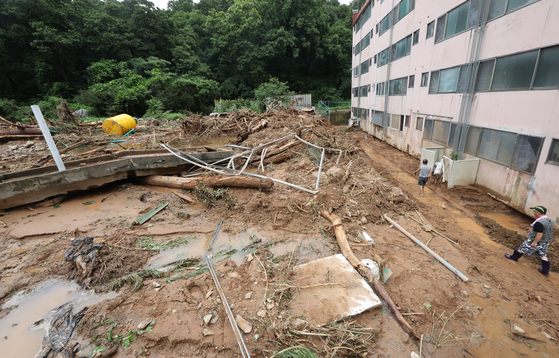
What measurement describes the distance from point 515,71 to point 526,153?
2619 millimetres

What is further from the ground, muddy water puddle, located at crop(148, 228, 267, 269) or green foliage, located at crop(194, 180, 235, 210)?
green foliage, located at crop(194, 180, 235, 210)

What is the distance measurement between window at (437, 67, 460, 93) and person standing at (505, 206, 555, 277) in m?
7.15

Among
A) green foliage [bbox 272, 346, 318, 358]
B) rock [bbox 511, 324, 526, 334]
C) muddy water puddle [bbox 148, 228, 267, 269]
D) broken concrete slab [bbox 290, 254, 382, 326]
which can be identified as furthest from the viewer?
muddy water puddle [bbox 148, 228, 267, 269]

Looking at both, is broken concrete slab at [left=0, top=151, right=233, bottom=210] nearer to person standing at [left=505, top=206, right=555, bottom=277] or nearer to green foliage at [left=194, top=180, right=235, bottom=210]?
green foliage at [left=194, top=180, right=235, bottom=210]

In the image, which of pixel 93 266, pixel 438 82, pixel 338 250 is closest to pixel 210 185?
pixel 93 266

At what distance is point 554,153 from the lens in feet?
20.3

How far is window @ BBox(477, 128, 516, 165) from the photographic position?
748 centimetres

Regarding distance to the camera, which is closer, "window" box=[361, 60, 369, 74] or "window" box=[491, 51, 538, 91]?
"window" box=[491, 51, 538, 91]

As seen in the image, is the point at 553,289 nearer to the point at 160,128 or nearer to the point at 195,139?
the point at 195,139

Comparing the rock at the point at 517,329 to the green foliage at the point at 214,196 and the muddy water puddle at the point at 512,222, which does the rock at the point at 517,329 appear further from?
the green foliage at the point at 214,196

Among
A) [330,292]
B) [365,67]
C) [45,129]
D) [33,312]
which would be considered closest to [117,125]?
[45,129]

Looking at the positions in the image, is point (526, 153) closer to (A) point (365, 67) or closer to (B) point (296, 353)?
(B) point (296, 353)

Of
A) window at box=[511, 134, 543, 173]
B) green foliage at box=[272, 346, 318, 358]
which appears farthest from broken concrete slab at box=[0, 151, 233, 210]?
window at box=[511, 134, 543, 173]

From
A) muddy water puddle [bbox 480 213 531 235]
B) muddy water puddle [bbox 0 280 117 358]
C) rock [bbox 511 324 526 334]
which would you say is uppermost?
muddy water puddle [bbox 0 280 117 358]
